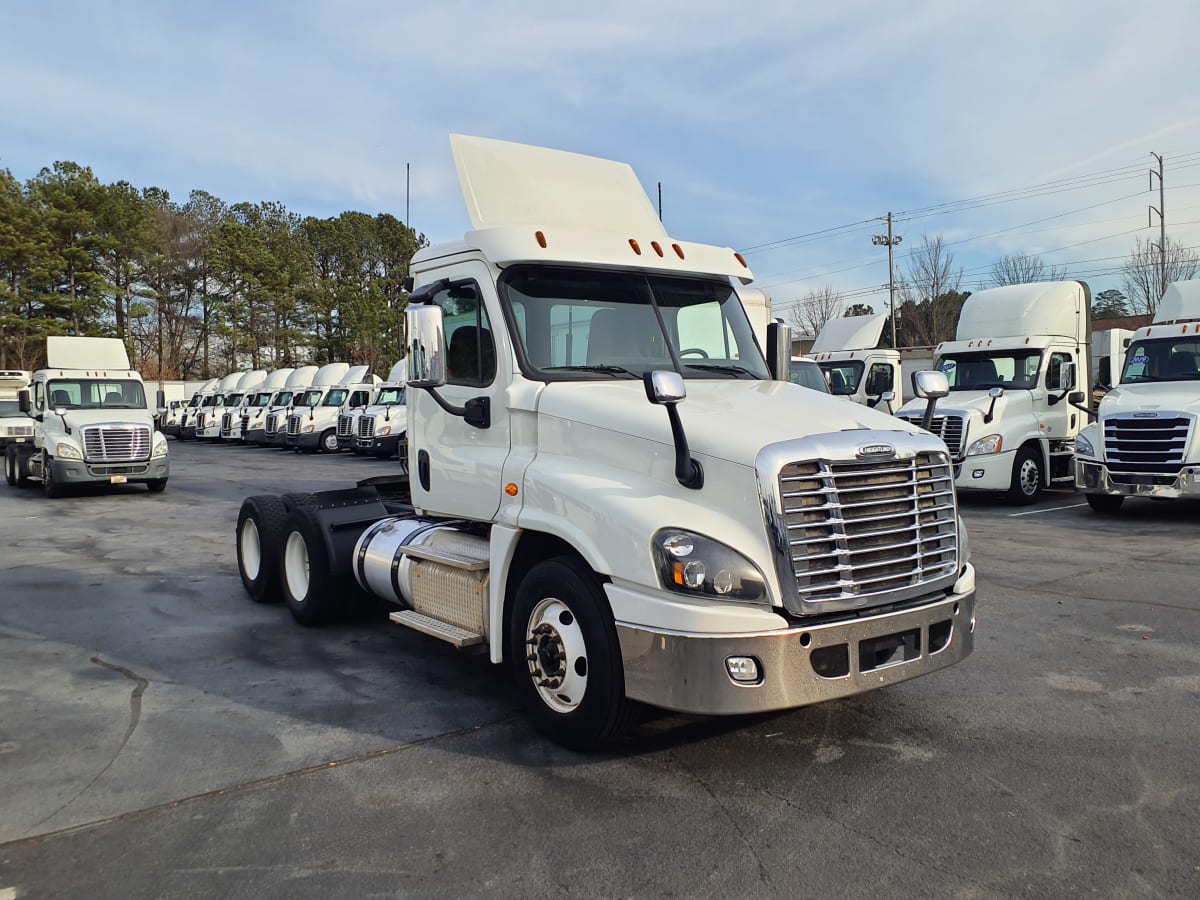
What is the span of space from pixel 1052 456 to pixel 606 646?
41.2ft

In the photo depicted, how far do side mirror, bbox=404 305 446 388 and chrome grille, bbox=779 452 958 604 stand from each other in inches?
80.0

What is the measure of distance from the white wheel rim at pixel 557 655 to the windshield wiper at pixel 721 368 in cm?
166

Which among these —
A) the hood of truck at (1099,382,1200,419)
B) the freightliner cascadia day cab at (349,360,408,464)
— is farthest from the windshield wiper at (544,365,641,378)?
the freightliner cascadia day cab at (349,360,408,464)

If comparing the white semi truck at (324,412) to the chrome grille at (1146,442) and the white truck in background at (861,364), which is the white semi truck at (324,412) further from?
the chrome grille at (1146,442)

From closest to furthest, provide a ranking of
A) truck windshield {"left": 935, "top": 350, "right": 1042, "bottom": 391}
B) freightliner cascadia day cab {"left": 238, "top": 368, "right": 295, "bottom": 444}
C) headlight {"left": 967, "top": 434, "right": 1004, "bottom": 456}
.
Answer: headlight {"left": 967, "top": 434, "right": 1004, "bottom": 456} < truck windshield {"left": 935, "top": 350, "right": 1042, "bottom": 391} < freightliner cascadia day cab {"left": 238, "top": 368, "right": 295, "bottom": 444}

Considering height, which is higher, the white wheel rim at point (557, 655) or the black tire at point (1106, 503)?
the white wheel rim at point (557, 655)

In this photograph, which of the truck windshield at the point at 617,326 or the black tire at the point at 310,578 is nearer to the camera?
the truck windshield at the point at 617,326

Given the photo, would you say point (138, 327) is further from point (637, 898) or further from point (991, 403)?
point (637, 898)

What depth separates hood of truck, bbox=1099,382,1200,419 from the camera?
1161 cm

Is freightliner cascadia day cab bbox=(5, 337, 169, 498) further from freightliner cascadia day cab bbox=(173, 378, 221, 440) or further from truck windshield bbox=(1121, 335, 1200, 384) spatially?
freightliner cascadia day cab bbox=(173, 378, 221, 440)

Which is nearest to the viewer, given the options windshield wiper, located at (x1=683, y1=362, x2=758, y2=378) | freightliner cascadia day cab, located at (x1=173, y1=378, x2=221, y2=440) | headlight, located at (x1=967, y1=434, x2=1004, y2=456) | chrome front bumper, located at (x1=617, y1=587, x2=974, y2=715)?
chrome front bumper, located at (x1=617, y1=587, x2=974, y2=715)

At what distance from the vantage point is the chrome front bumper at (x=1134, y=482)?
37.1ft

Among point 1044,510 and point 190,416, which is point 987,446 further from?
point 190,416

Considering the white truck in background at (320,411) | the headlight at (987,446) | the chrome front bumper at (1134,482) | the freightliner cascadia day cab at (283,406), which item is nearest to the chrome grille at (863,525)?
the chrome front bumper at (1134,482)
